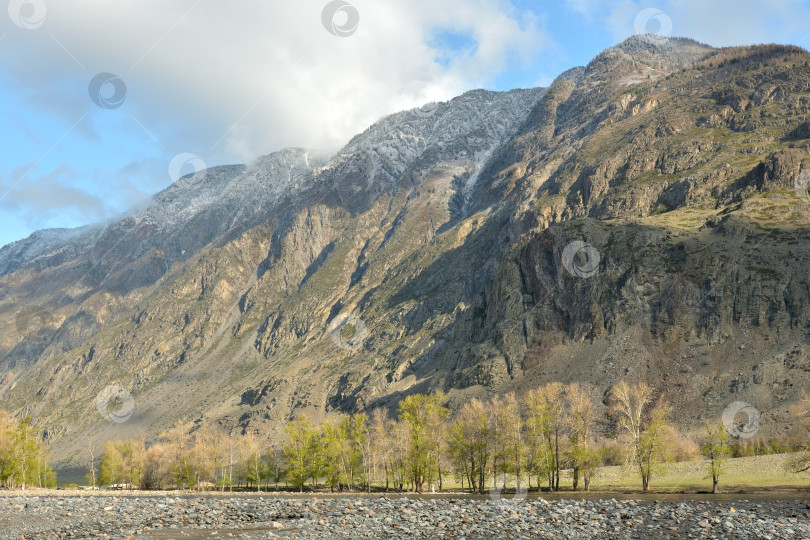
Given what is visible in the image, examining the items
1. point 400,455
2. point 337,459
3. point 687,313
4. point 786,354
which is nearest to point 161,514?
point 400,455

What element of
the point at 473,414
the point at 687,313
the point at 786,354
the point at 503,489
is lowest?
the point at 503,489

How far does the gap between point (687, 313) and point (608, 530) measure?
166 metres

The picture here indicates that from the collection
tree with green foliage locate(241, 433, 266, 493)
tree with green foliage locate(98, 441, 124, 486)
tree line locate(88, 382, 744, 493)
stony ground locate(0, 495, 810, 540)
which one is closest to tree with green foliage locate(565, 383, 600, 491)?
tree line locate(88, 382, 744, 493)

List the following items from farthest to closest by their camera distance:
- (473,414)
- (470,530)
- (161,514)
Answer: (473,414) → (161,514) → (470,530)

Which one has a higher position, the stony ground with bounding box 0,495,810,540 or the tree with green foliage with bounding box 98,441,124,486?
the stony ground with bounding box 0,495,810,540

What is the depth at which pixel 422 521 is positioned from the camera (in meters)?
43.4

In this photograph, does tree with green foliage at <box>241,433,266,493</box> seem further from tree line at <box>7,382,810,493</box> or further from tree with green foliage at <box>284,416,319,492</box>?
tree with green foliage at <box>284,416,319,492</box>

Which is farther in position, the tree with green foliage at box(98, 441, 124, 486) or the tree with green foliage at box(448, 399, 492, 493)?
the tree with green foliage at box(98, 441, 124, 486)

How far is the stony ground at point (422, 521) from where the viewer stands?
3794 cm

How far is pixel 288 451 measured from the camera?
115312 millimetres

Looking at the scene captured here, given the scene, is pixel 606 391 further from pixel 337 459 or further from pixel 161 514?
pixel 161 514

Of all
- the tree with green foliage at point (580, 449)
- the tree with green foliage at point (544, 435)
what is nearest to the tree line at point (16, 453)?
the tree with green foliage at point (544, 435)

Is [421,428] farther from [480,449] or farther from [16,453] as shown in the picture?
[16,453]

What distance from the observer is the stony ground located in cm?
3794
